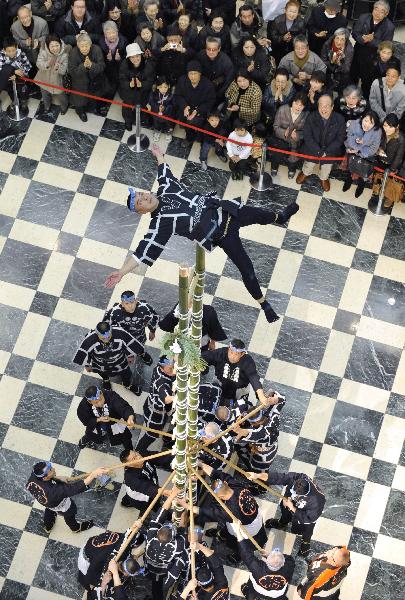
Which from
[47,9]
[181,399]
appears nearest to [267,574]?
[181,399]

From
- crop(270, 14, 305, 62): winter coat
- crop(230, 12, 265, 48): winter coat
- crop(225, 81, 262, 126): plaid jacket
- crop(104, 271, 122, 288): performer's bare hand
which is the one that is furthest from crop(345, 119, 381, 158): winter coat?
crop(104, 271, 122, 288): performer's bare hand

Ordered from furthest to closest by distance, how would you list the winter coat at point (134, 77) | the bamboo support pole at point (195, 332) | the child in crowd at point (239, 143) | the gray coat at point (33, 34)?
the gray coat at point (33, 34) → the winter coat at point (134, 77) → the child in crowd at point (239, 143) → the bamboo support pole at point (195, 332)

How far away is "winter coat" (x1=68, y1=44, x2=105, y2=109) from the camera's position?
14953 millimetres

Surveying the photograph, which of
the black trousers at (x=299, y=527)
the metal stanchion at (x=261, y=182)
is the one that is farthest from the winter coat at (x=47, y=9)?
the black trousers at (x=299, y=527)

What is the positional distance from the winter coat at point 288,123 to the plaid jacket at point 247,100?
0.99 ft

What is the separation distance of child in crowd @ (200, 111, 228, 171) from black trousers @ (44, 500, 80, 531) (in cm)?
510

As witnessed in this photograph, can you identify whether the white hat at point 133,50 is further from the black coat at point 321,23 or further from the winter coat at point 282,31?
the black coat at point 321,23

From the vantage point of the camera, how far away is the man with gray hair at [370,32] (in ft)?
49.8

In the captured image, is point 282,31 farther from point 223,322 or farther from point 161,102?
point 223,322

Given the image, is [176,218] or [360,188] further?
[360,188]

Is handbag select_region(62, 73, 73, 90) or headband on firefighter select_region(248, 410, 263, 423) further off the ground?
handbag select_region(62, 73, 73, 90)

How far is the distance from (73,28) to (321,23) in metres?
3.30

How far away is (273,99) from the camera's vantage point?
15023mm

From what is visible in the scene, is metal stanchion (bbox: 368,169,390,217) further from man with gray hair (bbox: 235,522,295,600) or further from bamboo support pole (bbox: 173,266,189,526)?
bamboo support pole (bbox: 173,266,189,526)
